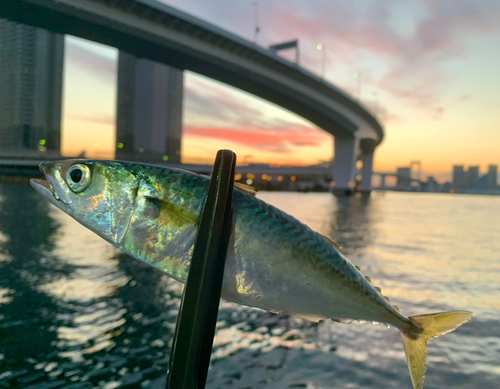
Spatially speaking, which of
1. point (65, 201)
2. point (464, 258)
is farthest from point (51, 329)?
point (464, 258)

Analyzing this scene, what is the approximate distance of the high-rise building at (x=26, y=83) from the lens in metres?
35.8

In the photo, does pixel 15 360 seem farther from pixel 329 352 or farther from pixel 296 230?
pixel 296 230

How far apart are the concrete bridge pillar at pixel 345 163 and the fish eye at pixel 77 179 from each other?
78.9 m

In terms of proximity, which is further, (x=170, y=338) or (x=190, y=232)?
(x=170, y=338)

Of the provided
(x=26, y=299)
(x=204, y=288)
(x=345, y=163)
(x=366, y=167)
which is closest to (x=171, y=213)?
(x=204, y=288)

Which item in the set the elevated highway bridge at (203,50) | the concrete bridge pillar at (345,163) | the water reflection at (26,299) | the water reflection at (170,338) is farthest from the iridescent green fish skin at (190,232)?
the concrete bridge pillar at (345,163)

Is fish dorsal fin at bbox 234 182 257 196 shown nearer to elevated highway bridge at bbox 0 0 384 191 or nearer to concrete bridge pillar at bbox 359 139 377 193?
elevated highway bridge at bbox 0 0 384 191

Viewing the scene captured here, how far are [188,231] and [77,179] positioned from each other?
48 centimetres

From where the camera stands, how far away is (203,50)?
157 feet

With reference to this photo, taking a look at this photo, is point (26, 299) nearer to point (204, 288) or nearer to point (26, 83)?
point (204, 288)

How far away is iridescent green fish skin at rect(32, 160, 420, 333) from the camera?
4.42 ft

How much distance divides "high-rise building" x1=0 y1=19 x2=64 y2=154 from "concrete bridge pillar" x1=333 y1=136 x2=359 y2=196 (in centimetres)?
5470

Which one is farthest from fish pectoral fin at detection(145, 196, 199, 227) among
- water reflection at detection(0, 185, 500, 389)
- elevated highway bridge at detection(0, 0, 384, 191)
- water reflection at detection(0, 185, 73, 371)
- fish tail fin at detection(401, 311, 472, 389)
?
elevated highway bridge at detection(0, 0, 384, 191)

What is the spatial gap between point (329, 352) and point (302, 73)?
191 feet
